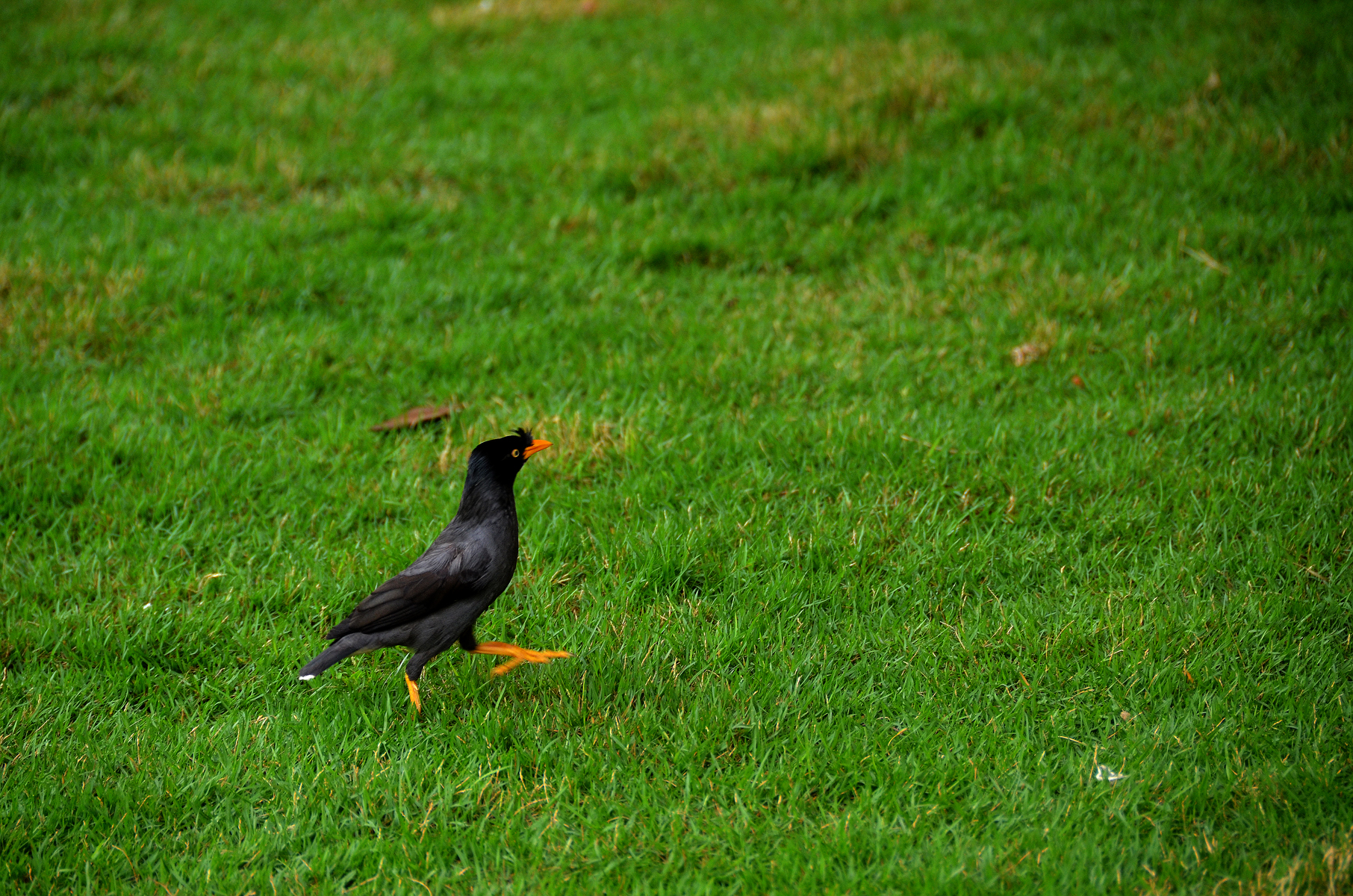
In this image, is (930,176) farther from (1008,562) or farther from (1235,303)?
(1008,562)

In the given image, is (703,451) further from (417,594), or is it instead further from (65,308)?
(65,308)

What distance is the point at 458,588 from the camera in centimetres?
411

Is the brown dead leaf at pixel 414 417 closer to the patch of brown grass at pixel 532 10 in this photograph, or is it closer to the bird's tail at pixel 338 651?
the bird's tail at pixel 338 651

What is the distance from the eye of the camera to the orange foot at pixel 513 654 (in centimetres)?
436

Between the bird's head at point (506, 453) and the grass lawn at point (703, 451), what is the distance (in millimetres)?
787

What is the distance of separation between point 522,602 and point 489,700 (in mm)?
688

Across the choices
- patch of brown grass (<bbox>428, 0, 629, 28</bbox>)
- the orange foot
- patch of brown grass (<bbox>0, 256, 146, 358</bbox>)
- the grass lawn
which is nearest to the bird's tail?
the grass lawn

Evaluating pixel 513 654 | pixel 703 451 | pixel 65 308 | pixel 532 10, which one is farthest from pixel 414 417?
pixel 532 10

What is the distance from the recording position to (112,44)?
10578 mm

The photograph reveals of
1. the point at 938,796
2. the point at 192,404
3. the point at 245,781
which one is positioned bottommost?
the point at 938,796

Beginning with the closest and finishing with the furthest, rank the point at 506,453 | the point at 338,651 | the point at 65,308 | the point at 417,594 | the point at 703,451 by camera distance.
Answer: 1. the point at 338,651
2. the point at 417,594
3. the point at 506,453
4. the point at 703,451
5. the point at 65,308

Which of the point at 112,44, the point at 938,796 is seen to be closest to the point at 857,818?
the point at 938,796

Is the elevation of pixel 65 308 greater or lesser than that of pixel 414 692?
greater

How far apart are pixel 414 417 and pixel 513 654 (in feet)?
7.32
